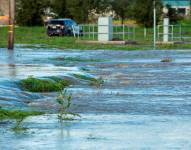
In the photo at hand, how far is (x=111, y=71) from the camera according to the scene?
85.0 feet

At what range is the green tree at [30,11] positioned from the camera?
8806 cm

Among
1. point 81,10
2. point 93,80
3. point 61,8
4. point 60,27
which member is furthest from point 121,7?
point 93,80

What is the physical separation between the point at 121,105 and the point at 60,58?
18321 mm

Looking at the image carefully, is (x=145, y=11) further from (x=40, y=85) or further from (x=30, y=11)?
(x=40, y=85)

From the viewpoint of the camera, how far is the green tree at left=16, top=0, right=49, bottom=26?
8806cm

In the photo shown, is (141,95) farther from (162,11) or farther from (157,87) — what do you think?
(162,11)

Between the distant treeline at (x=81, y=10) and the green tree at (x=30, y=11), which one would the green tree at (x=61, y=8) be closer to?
the distant treeline at (x=81, y=10)

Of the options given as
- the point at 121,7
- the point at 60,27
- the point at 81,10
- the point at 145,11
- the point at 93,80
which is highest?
the point at 121,7

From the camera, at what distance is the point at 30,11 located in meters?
88.8

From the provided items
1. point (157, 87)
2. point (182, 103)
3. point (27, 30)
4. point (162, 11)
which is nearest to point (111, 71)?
point (157, 87)

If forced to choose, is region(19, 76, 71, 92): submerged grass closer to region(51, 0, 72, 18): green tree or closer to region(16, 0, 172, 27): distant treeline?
region(16, 0, 172, 27): distant treeline

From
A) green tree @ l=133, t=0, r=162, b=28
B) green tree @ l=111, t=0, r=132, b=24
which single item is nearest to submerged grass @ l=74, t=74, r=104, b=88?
green tree @ l=133, t=0, r=162, b=28

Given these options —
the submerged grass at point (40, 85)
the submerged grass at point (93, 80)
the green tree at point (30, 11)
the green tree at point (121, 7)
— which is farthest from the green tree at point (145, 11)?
the submerged grass at point (40, 85)

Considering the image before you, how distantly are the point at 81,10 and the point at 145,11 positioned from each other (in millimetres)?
8226
